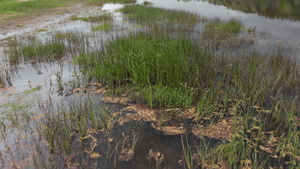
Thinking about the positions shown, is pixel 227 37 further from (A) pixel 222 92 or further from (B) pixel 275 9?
(B) pixel 275 9

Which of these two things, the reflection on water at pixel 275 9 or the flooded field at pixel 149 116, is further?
the reflection on water at pixel 275 9

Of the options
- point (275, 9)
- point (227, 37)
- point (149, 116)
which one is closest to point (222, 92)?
point (149, 116)

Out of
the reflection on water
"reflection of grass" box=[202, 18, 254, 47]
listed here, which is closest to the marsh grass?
"reflection of grass" box=[202, 18, 254, 47]

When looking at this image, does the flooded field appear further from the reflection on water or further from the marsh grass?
the reflection on water

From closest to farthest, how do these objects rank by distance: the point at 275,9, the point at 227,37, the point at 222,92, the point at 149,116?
1. the point at 149,116
2. the point at 222,92
3. the point at 227,37
4. the point at 275,9

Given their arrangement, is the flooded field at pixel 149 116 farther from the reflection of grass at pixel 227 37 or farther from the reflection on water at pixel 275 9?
the reflection on water at pixel 275 9

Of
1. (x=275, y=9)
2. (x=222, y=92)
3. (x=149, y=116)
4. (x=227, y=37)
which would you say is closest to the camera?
(x=149, y=116)

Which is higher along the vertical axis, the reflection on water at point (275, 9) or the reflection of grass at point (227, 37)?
the reflection on water at point (275, 9)

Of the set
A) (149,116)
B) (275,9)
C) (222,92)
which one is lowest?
(149,116)

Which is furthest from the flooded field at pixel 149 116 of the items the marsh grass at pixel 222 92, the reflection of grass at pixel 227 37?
the reflection of grass at pixel 227 37

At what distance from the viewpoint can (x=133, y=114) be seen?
4492 millimetres

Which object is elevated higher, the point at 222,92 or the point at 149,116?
the point at 222,92

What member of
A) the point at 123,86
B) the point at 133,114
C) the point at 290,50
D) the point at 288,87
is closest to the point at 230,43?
the point at 290,50

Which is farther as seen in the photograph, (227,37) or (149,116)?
(227,37)
